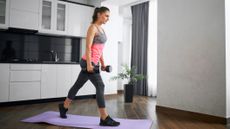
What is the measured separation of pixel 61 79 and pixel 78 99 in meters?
0.58

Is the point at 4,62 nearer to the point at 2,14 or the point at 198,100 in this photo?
the point at 2,14

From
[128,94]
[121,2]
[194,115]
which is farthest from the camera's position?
[121,2]

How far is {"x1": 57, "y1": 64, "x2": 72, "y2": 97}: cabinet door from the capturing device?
3.94m

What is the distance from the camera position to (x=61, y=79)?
3.97 meters

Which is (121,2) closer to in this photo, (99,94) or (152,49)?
(152,49)

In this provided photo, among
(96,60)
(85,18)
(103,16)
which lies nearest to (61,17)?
(85,18)

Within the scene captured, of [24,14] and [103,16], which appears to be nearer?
[103,16]

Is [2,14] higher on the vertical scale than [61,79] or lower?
higher

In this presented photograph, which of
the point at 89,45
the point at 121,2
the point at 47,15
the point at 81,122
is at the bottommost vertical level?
the point at 81,122

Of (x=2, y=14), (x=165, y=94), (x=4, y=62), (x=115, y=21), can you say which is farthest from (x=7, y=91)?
(x=115, y=21)

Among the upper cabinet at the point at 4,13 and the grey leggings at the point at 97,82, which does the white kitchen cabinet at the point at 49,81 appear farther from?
the grey leggings at the point at 97,82

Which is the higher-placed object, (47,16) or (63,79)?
(47,16)

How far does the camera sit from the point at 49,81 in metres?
3.80

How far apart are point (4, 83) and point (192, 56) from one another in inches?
116
